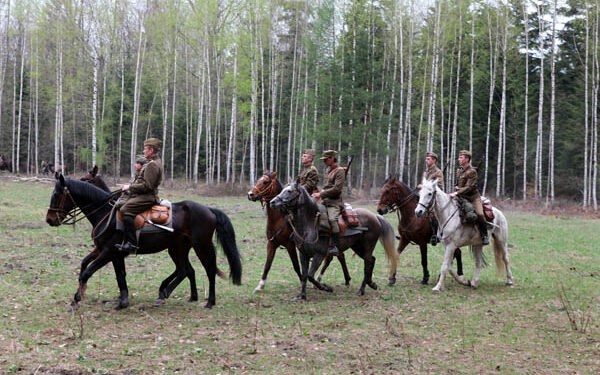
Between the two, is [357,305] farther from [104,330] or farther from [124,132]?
[124,132]

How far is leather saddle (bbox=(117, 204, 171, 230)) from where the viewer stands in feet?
26.9

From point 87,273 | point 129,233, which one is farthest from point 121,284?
point 129,233

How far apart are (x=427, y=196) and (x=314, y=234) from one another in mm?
2526

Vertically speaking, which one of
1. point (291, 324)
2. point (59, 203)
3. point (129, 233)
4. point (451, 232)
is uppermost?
point (59, 203)

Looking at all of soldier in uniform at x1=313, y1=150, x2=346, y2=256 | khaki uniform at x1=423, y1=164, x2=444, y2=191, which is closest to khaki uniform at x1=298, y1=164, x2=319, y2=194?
soldier in uniform at x1=313, y1=150, x2=346, y2=256

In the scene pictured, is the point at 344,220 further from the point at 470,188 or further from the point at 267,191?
the point at 470,188

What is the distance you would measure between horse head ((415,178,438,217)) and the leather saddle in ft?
15.6

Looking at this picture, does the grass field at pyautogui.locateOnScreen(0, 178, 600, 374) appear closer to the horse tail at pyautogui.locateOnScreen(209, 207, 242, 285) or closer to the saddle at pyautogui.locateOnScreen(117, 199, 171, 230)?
the horse tail at pyautogui.locateOnScreen(209, 207, 242, 285)

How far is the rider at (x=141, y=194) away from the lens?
8102 millimetres

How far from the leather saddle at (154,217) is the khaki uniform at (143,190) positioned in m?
0.07

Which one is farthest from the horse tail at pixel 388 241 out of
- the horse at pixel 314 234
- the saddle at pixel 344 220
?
the saddle at pixel 344 220

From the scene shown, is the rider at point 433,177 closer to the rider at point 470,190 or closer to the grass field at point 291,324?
the rider at point 470,190

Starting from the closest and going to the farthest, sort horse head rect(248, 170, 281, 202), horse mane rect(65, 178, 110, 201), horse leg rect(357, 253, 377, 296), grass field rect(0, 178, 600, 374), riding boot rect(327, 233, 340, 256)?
1. grass field rect(0, 178, 600, 374)
2. horse mane rect(65, 178, 110, 201)
3. riding boot rect(327, 233, 340, 256)
4. horse head rect(248, 170, 281, 202)
5. horse leg rect(357, 253, 377, 296)

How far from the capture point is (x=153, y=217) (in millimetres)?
8219
